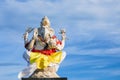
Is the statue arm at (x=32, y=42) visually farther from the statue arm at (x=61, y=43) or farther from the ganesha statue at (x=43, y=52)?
the statue arm at (x=61, y=43)

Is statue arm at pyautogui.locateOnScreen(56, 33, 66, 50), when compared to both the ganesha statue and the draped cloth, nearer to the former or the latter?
the ganesha statue

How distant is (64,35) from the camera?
1845 centimetres

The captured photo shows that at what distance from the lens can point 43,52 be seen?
720 inches

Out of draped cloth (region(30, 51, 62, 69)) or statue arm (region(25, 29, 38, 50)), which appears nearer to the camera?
draped cloth (region(30, 51, 62, 69))

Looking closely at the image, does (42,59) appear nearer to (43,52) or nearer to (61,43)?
(43,52)

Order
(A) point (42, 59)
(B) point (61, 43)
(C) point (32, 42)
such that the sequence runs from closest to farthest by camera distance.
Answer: (A) point (42, 59) < (C) point (32, 42) < (B) point (61, 43)

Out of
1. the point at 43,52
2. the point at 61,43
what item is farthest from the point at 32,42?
the point at 61,43

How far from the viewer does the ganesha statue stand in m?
17.9

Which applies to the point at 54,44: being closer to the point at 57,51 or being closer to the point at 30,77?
the point at 57,51

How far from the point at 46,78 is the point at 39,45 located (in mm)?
1346

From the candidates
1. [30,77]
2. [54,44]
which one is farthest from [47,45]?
[30,77]

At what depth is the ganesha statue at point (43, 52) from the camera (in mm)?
17938

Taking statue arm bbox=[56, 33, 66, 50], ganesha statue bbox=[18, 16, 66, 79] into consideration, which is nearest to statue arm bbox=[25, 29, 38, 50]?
ganesha statue bbox=[18, 16, 66, 79]

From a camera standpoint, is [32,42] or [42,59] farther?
[32,42]
